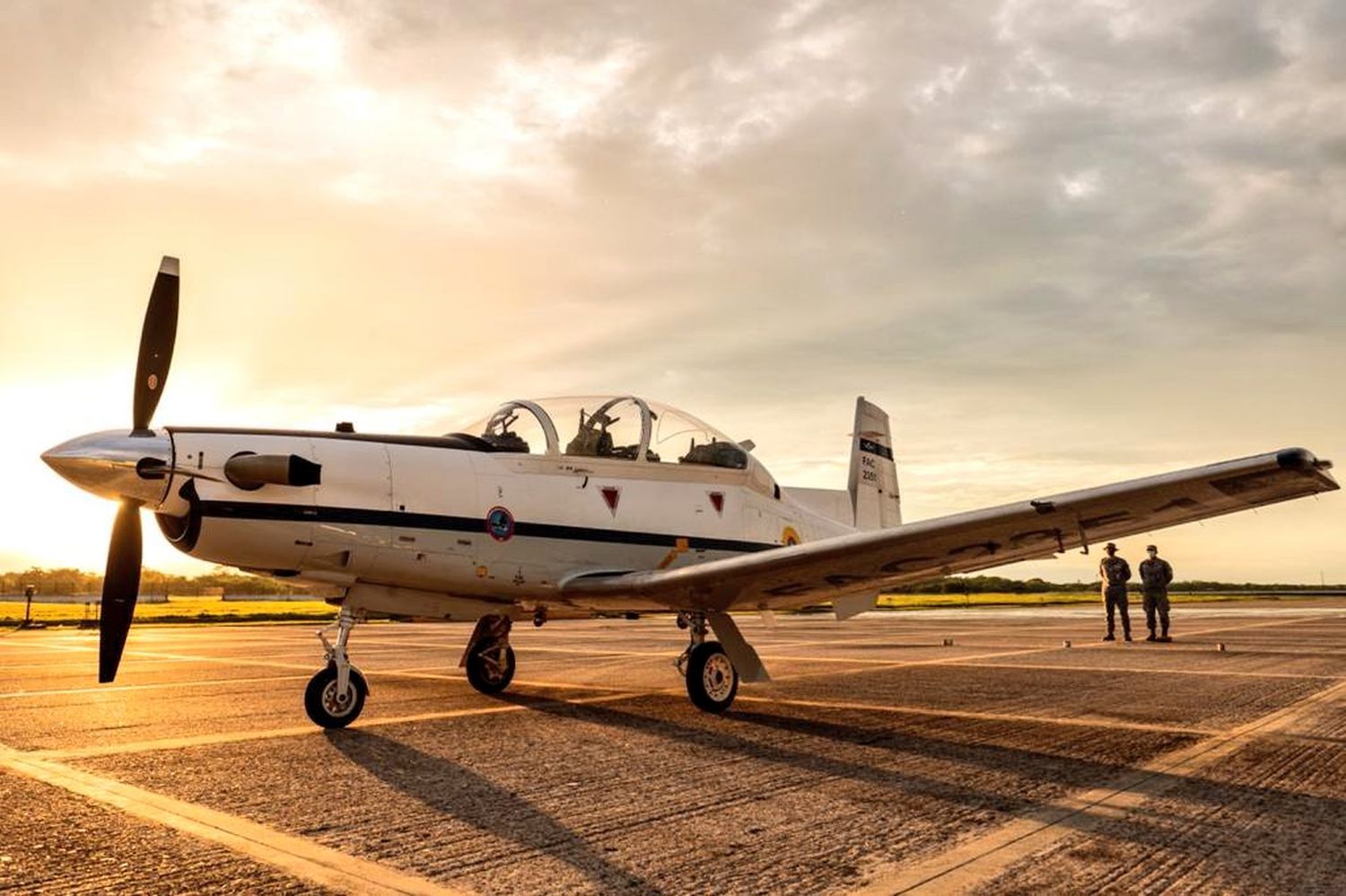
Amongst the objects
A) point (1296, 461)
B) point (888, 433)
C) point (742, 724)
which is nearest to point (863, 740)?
point (742, 724)

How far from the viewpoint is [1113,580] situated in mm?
18188

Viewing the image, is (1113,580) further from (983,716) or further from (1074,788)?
(1074,788)

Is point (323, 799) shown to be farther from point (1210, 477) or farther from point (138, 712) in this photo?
point (1210, 477)

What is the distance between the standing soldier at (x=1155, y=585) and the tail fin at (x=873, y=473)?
6.35 metres

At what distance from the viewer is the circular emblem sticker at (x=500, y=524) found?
25.9 feet

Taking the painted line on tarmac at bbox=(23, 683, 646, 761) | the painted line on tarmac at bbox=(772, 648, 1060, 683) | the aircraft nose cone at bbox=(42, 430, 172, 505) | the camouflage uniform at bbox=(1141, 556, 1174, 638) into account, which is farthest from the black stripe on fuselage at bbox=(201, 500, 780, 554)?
the camouflage uniform at bbox=(1141, 556, 1174, 638)

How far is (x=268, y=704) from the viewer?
807 centimetres

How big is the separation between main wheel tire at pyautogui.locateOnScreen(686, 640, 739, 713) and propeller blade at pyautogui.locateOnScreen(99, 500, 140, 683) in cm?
435

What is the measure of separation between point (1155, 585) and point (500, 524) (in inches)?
565

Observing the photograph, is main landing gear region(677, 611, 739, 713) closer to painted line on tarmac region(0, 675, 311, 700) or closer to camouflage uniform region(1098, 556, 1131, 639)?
painted line on tarmac region(0, 675, 311, 700)

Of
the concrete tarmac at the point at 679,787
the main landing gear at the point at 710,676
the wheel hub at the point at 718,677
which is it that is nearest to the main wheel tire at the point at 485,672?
the concrete tarmac at the point at 679,787

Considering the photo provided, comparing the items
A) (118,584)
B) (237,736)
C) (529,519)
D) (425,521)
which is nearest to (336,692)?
(237,736)

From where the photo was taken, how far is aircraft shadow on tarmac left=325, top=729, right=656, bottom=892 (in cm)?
336

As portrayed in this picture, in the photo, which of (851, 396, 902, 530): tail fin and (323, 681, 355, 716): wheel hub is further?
(851, 396, 902, 530): tail fin
